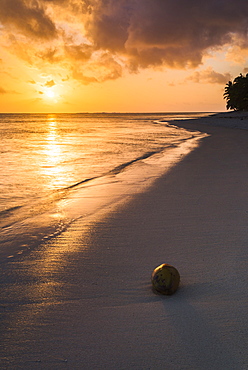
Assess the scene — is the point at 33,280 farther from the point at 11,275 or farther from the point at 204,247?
the point at 204,247

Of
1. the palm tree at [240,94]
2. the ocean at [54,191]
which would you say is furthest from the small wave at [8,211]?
the palm tree at [240,94]

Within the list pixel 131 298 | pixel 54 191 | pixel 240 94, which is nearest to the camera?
pixel 131 298

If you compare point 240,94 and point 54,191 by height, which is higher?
point 240,94

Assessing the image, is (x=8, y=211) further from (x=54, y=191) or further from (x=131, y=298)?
(x=131, y=298)

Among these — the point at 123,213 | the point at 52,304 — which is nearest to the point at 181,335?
the point at 52,304

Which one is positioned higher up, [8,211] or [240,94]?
[240,94]

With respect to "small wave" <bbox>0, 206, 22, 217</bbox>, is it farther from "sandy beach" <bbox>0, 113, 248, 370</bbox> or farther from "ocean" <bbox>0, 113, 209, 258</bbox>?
"sandy beach" <bbox>0, 113, 248, 370</bbox>

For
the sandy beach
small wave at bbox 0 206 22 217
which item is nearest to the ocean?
small wave at bbox 0 206 22 217

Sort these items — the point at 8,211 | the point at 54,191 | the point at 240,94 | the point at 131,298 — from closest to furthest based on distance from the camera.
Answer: the point at 131,298
the point at 8,211
the point at 54,191
the point at 240,94

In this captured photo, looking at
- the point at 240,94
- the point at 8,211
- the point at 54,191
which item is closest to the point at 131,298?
the point at 8,211

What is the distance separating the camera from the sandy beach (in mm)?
2215

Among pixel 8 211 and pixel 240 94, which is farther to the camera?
pixel 240 94

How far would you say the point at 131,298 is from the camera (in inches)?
115

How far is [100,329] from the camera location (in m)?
2.47
